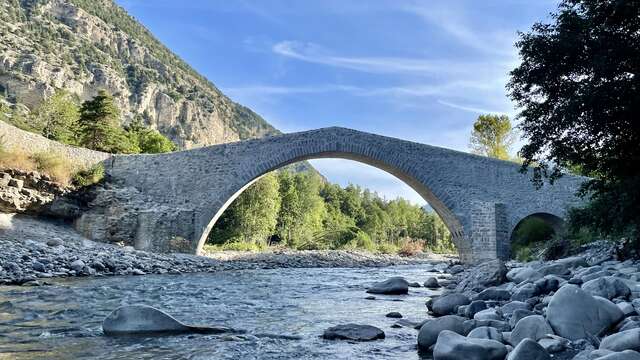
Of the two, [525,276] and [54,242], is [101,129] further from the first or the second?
[525,276]

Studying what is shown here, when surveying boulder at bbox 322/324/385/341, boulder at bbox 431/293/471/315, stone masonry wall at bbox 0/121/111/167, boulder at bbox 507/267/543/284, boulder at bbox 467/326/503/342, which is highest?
stone masonry wall at bbox 0/121/111/167

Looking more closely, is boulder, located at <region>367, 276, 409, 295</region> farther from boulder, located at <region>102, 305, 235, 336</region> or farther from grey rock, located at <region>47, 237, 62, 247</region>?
grey rock, located at <region>47, 237, 62, 247</region>

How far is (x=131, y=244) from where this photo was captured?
19.7 metres

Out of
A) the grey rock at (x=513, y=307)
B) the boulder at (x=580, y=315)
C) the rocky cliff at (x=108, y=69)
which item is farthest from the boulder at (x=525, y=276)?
the rocky cliff at (x=108, y=69)

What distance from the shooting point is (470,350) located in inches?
149

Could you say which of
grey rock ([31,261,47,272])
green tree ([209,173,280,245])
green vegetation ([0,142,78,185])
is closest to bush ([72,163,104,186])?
green vegetation ([0,142,78,185])

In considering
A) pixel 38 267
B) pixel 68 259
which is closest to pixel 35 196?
pixel 68 259

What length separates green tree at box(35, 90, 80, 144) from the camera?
106 ft

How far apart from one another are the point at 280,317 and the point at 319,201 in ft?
137

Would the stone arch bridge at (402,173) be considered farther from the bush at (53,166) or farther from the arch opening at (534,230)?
the bush at (53,166)

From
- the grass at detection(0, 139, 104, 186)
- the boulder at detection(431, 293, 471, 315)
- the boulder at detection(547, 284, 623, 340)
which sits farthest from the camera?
the grass at detection(0, 139, 104, 186)

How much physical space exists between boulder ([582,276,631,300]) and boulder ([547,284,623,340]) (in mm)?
713

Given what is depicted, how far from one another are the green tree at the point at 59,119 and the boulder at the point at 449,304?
29769 mm

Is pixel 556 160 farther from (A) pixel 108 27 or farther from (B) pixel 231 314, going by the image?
(A) pixel 108 27
